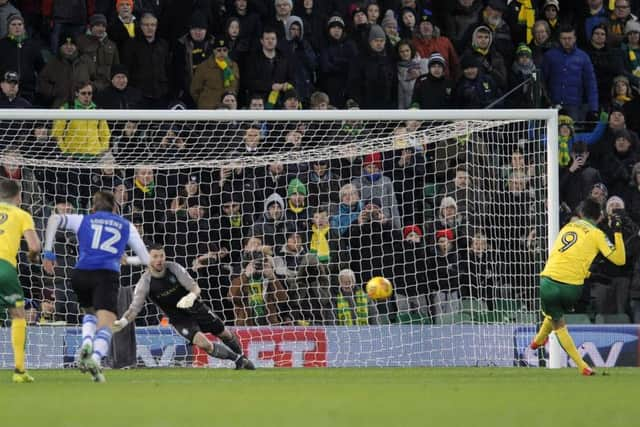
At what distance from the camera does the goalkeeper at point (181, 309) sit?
15.6 meters

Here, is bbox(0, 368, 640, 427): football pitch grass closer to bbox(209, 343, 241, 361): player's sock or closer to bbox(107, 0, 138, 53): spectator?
bbox(209, 343, 241, 361): player's sock

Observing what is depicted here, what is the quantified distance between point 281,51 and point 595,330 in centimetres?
575

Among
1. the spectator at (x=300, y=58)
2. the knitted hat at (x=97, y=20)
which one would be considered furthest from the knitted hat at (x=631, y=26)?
the knitted hat at (x=97, y=20)

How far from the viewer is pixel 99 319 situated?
41.9 ft

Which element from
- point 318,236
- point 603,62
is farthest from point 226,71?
point 603,62

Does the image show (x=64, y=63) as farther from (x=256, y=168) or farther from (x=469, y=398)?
(x=469, y=398)

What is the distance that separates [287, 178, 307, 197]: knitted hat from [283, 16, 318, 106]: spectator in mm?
2196

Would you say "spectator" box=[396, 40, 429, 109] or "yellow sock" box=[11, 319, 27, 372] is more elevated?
"spectator" box=[396, 40, 429, 109]

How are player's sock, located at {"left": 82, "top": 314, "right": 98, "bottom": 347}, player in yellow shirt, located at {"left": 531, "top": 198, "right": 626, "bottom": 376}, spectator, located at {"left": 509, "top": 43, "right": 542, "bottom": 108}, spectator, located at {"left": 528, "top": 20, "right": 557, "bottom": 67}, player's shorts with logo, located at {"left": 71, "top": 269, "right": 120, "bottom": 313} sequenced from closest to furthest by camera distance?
1. player's sock, located at {"left": 82, "top": 314, "right": 98, "bottom": 347}
2. player's shorts with logo, located at {"left": 71, "top": 269, "right": 120, "bottom": 313}
3. player in yellow shirt, located at {"left": 531, "top": 198, "right": 626, "bottom": 376}
4. spectator, located at {"left": 509, "top": 43, "right": 542, "bottom": 108}
5. spectator, located at {"left": 528, "top": 20, "right": 557, "bottom": 67}

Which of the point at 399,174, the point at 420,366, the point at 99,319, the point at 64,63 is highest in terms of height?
the point at 64,63

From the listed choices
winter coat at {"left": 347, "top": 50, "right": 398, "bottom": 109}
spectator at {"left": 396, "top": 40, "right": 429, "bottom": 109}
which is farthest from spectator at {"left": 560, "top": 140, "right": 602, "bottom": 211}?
winter coat at {"left": 347, "top": 50, "right": 398, "bottom": 109}

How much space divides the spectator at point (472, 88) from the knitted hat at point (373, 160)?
1.99 meters

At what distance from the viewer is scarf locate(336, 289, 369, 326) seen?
673 inches

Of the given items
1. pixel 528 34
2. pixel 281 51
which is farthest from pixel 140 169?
pixel 528 34
